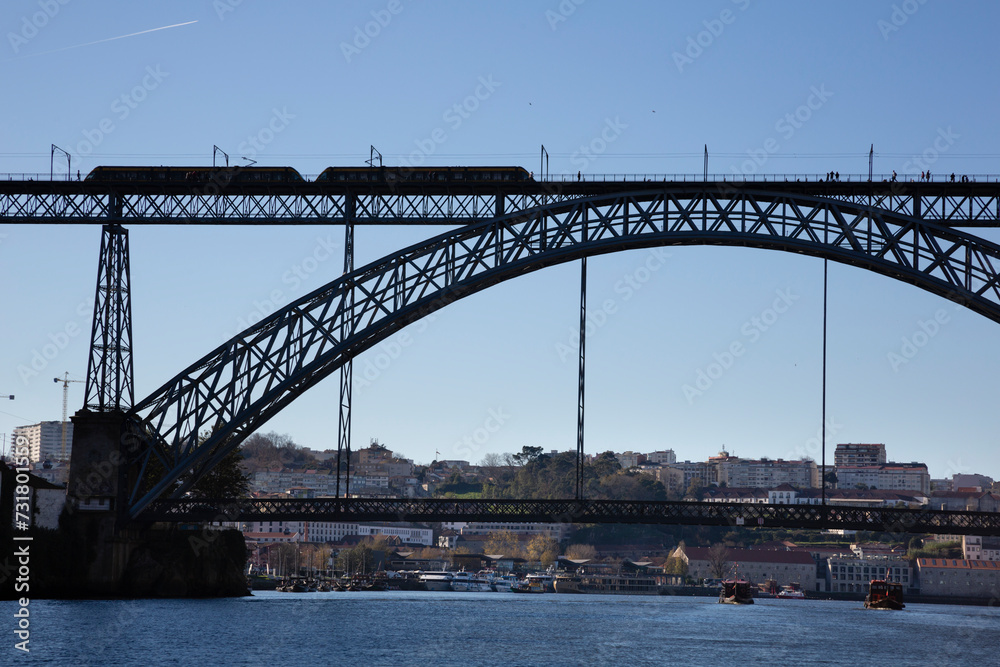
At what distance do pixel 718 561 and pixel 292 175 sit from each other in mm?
123620

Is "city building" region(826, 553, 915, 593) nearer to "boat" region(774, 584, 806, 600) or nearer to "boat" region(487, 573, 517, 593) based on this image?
"boat" region(774, 584, 806, 600)

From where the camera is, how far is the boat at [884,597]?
350ft

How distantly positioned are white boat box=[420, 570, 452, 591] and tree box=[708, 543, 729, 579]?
1564 inches

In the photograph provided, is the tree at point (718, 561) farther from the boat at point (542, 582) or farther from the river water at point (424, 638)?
the river water at point (424, 638)

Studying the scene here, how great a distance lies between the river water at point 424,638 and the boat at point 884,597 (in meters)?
35.1

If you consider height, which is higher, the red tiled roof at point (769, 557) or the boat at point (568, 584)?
the red tiled roof at point (769, 557)

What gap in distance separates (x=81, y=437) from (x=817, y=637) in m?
35.6

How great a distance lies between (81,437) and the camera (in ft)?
203

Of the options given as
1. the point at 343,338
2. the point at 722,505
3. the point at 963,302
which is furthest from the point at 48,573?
the point at 963,302

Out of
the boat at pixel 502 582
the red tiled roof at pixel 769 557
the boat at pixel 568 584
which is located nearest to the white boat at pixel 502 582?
the boat at pixel 502 582

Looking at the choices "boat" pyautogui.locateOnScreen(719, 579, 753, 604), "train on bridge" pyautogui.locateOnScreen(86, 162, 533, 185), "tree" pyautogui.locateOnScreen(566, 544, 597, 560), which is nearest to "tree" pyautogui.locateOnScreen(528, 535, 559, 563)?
"tree" pyautogui.locateOnScreen(566, 544, 597, 560)

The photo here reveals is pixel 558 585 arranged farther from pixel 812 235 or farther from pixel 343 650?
pixel 343 650

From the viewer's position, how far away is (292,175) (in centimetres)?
6244

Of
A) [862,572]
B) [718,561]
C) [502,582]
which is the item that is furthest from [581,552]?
[502,582]
